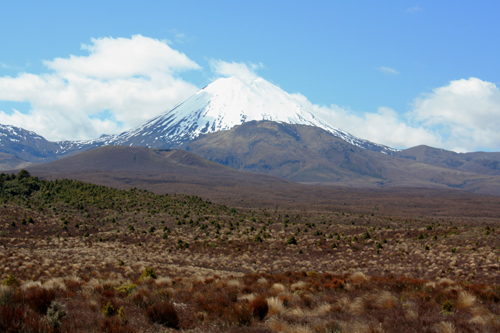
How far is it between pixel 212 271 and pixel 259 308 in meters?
13.1

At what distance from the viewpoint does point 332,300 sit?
10500mm

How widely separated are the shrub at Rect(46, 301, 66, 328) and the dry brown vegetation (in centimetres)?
3

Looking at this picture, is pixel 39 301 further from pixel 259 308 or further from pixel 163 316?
pixel 259 308

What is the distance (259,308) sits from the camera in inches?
351

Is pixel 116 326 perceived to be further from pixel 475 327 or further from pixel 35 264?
pixel 35 264

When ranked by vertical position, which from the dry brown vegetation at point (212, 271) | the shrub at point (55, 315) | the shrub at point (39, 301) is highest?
the shrub at point (55, 315)

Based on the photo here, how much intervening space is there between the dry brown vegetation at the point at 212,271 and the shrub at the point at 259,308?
0.11 ft

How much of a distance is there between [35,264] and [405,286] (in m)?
16.9

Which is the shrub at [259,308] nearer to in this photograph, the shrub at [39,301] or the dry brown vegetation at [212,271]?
the dry brown vegetation at [212,271]

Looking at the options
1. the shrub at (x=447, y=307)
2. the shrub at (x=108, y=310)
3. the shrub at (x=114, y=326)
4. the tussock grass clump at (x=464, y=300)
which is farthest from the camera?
the tussock grass clump at (x=464, y=300)

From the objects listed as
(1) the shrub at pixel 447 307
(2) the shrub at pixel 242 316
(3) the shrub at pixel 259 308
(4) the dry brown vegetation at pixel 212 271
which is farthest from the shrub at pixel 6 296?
(1) the shrub at pixel 447 307

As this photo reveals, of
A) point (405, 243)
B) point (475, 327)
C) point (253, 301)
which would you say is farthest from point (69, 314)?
point (405, 243)

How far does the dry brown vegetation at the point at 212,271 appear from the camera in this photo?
8.04m

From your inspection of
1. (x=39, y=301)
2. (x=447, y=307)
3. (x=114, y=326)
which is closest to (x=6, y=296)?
(x=39, y=301)
